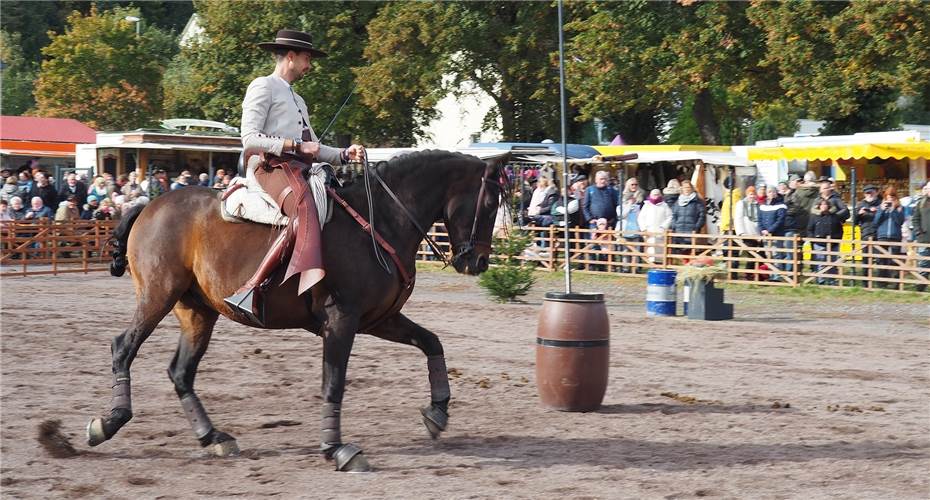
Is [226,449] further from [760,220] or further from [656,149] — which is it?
[656,149]

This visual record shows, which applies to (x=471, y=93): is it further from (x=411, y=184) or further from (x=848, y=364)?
(x=411, y=184)

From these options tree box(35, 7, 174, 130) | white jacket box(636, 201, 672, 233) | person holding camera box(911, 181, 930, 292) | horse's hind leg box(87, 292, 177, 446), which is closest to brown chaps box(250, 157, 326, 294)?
horse's hind leg box(87, 292, 177, 446)

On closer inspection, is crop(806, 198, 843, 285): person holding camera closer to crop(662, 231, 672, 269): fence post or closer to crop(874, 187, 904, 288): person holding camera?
crop(874, 187, 904, 288): person holding camera

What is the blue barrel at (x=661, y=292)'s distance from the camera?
17391mm

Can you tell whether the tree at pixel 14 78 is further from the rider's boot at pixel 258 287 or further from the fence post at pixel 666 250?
the rider's boot at pixel 258 287

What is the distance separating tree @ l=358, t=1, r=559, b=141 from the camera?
37.1m

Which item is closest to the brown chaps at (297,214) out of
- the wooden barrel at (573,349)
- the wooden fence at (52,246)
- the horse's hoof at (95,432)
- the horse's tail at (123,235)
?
the horse's tail at (123,235)

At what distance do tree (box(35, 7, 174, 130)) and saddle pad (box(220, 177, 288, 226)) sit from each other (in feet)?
158

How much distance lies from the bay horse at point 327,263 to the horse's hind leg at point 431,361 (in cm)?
1

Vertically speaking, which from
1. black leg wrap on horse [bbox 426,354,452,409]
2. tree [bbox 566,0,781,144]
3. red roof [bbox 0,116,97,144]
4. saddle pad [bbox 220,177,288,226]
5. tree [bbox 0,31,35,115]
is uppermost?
tree [bbox 0,31,35,115]

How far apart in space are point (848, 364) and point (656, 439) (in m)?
4.94

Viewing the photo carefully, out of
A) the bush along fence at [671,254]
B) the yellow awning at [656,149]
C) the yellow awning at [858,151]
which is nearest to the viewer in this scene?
the bush along fence at [671,254]

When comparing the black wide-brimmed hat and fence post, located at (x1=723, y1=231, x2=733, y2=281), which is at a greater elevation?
the black wide-brimmed hat

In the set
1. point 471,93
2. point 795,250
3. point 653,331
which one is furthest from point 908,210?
point 471,93
